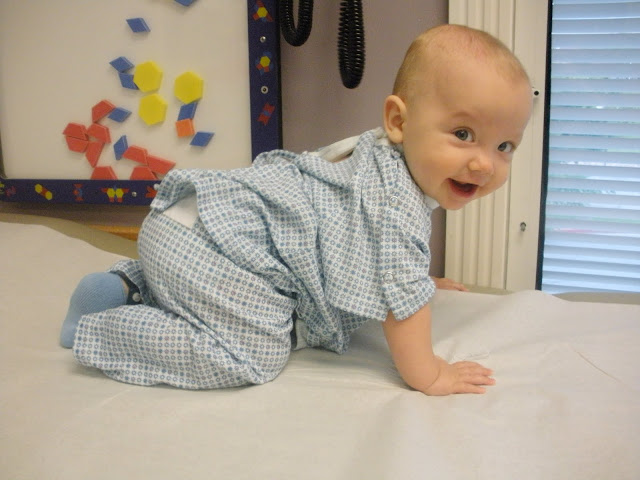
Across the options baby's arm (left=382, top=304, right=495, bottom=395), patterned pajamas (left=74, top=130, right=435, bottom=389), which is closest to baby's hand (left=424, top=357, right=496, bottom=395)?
baby's arm (left=382, top=304, right=495, bottom=395)

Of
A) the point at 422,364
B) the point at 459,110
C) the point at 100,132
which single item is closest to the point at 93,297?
the point at 422,364

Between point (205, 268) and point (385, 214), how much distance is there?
260 mm

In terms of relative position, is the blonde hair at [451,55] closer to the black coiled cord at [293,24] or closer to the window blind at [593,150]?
the black coiled cord at [293,24]

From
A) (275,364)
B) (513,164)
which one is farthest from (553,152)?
(275,364)

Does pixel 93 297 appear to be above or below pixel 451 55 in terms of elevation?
below

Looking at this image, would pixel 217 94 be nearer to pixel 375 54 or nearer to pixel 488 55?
pixel 375 54

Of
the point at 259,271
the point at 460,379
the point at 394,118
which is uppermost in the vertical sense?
the point at 394,118

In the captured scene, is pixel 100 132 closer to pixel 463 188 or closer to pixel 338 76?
pixel 338 76

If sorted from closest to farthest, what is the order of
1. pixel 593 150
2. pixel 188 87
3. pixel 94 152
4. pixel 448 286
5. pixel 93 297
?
pixel 93 297
pixel 448 286
pixel 593 150
pixel 188 87
pixel 94 152

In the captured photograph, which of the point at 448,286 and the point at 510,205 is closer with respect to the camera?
the point at 448,286

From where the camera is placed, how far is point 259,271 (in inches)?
31.6

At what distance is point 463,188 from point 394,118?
0.48 feet

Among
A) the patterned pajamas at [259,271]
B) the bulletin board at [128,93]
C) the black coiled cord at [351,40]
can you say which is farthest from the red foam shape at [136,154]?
the patterned pajamas at [259,271]

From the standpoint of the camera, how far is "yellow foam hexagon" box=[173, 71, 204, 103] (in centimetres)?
145
